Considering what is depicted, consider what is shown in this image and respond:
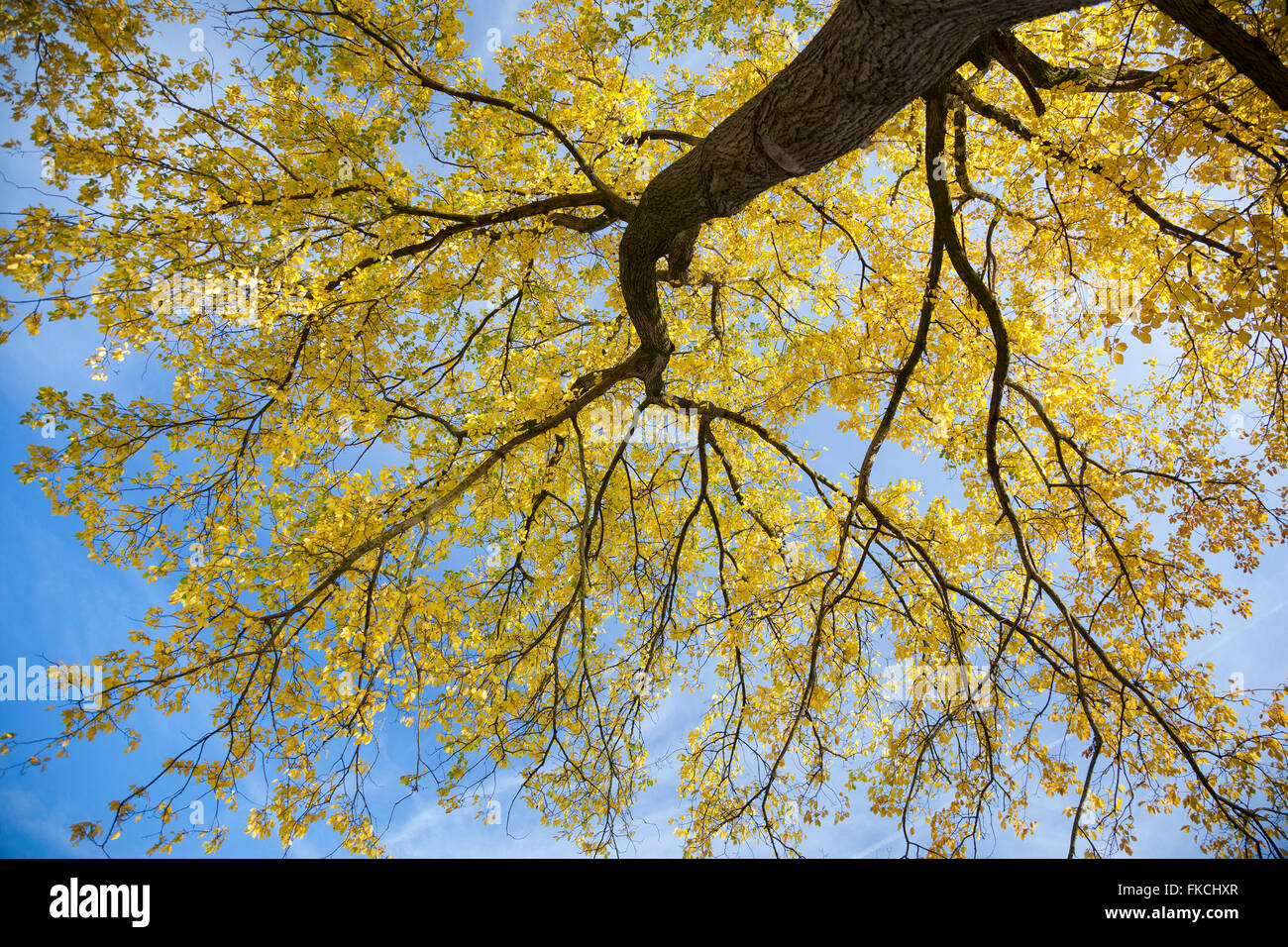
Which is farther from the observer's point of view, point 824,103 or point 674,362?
point 674,362

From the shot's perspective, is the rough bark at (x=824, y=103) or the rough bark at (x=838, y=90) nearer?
the rough bark at (x=838, y=90)

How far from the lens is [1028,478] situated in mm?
5863

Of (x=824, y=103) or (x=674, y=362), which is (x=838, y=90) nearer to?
(x=824, y=103)

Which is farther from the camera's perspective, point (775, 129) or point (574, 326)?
point (574, 326)

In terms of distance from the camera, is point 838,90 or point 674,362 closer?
point 838,90

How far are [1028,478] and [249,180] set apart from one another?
7.69 meters

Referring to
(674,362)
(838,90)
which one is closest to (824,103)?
(838,90)

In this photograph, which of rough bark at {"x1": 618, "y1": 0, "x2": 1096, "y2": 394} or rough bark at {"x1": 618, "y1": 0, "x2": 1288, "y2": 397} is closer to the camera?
rough bark at {"x1": 618, "y1": 0, "x2": 1288, "y2": 397}
